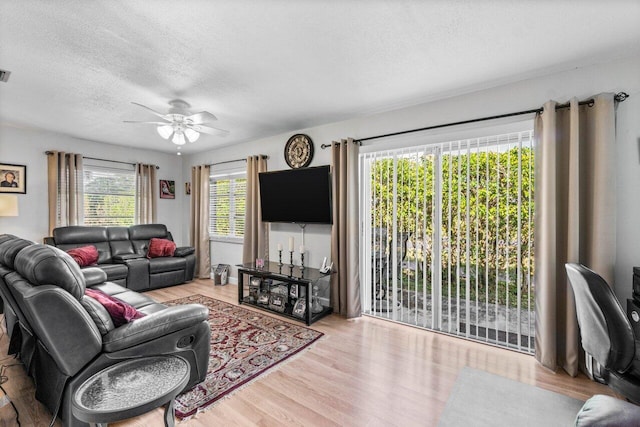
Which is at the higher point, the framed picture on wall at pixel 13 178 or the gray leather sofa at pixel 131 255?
the framed picture on wall at pixel 13 178

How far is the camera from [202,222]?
5625mm

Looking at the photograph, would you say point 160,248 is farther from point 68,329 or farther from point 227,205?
point 68,329

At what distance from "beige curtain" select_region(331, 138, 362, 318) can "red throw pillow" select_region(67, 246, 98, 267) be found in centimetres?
362

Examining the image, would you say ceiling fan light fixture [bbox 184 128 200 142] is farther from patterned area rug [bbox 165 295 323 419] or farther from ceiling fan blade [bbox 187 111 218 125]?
patterned area rug [bbox 165 295 323 419]

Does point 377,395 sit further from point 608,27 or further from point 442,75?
point 608,27

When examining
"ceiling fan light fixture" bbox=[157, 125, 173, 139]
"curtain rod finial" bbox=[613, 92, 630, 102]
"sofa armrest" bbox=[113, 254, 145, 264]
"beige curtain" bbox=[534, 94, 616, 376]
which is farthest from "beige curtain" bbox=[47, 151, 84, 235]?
"curtain rod finial" bbox=[613, 92, 630, 102]

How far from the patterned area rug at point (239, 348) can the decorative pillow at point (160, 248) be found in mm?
1847

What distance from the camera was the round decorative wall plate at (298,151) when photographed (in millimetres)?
4066

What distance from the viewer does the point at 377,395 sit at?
2.06 meters

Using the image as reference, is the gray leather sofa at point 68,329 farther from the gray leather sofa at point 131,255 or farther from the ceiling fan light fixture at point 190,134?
the gray leather sofa at point 131,255

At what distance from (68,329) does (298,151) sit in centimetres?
321

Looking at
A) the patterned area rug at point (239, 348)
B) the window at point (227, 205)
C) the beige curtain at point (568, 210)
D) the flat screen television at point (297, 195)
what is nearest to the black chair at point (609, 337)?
the beige curtain at point (568, 210)

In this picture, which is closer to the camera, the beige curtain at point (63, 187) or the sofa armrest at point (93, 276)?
the sofa armrest at point (93, 276)

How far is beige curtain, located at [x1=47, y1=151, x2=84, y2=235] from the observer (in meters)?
4.50
